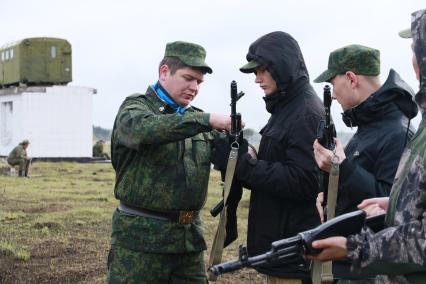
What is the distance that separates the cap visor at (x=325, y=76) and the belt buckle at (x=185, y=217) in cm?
105

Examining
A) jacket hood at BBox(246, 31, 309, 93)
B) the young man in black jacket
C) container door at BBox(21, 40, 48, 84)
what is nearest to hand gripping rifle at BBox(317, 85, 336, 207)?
the young man in black jacket

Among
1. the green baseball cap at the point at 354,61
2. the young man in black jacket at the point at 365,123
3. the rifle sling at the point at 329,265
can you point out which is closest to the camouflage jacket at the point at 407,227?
the rifle sling at the point at 329,265

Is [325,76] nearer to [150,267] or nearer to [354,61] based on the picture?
[354,61]

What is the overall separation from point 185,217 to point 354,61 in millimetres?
1303

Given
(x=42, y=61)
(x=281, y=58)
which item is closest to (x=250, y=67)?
(x=281, y=58)

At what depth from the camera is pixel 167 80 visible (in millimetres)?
4129

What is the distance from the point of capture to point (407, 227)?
7.63ft

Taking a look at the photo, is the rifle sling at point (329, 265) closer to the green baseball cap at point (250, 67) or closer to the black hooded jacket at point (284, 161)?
the black hooded jacket at point (284, 161)

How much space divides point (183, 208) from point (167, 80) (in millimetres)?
766

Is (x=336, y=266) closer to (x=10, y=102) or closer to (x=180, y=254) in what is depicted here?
(x=180, y=254)

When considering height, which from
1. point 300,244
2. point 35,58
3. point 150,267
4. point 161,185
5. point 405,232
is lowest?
point 150,267

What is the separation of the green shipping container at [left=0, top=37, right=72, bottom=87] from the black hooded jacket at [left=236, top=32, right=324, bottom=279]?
27005 millimetres

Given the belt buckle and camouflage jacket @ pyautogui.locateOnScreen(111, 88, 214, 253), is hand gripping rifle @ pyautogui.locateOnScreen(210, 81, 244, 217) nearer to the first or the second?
camouflage jacket @ pyautogui.locateOnScreen(111, 88, 214, 253)

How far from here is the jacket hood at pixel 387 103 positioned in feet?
12.0
